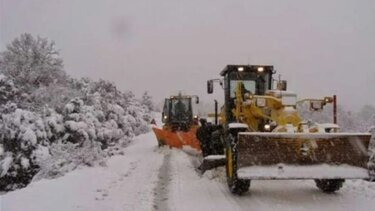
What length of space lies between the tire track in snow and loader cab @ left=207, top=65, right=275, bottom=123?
2.16 meters

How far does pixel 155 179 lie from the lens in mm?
11859

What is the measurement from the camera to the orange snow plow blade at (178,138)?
20.1m

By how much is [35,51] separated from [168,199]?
32.5 metres

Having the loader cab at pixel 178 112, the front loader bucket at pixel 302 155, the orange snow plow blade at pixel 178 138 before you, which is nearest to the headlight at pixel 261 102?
the front loader bucket at pixel 302 155

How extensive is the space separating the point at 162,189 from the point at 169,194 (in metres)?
0.63

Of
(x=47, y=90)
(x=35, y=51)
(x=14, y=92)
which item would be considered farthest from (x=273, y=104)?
(x=35, y=51)

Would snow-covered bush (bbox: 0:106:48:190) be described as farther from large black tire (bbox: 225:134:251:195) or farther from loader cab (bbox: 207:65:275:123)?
large black tire (bbox: 225:134:251:195)

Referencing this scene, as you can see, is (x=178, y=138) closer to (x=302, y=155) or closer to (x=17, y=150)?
(x=17, y=150)

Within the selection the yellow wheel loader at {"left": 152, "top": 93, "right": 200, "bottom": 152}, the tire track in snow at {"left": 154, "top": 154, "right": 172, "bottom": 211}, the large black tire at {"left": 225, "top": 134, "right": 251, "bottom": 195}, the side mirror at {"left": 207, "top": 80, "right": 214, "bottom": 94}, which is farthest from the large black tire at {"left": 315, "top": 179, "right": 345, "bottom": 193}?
the yellow wheel loader at {"left": 152, "top": 93, "right": 200, "bottom": 152}

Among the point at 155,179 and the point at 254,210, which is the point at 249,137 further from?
the point at 155,179

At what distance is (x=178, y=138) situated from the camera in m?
21.4

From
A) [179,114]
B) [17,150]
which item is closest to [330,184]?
[17,150]

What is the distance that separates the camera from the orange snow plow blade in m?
20.1

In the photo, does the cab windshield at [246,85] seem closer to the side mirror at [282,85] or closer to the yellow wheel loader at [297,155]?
the side mirror at [282,85]
